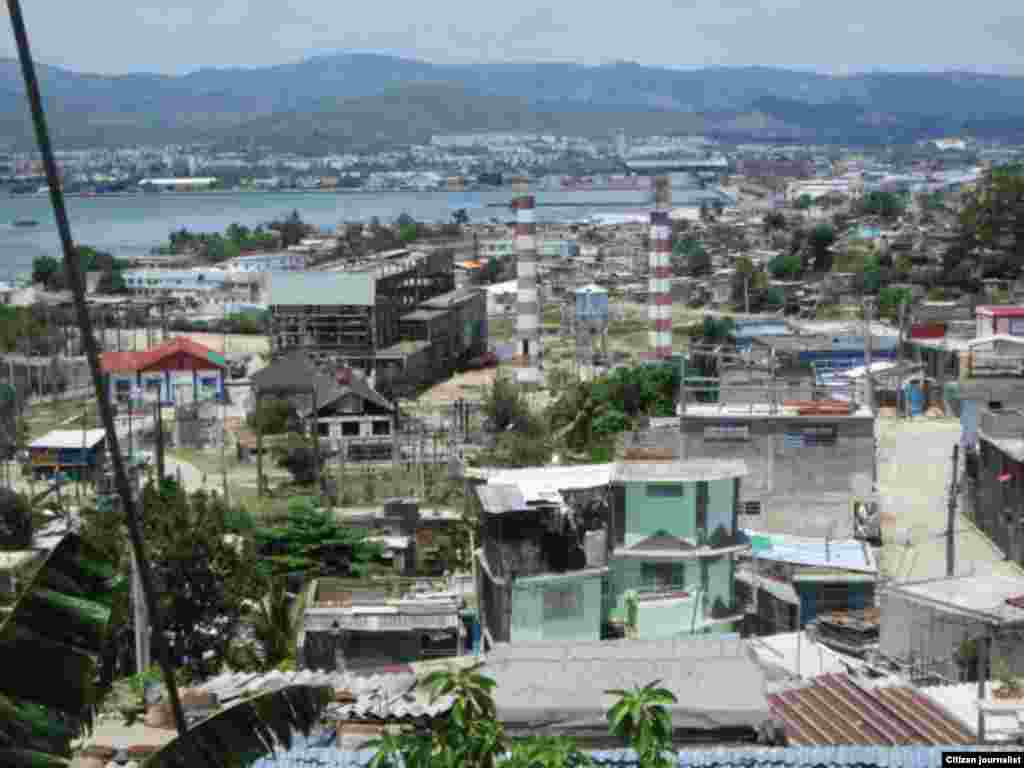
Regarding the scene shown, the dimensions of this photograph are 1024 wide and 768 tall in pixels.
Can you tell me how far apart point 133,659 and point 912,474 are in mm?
4853

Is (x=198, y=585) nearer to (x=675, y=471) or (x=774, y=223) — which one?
(x=675, y=471)

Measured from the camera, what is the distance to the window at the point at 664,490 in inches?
189

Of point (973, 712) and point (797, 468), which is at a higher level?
point (973, 712)

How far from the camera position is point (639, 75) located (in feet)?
591


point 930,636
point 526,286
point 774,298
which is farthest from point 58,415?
point 774,298

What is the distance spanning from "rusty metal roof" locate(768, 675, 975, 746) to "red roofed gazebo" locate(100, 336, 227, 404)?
1020 cm

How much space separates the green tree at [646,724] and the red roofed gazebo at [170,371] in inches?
440

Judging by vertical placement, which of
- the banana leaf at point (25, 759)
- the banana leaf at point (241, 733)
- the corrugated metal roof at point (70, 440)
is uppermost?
the banana leaf at point (25, 759)

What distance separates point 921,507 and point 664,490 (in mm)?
3018

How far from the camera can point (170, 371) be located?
1312 centimetres

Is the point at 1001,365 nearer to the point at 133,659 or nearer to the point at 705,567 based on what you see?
the point at 705,567

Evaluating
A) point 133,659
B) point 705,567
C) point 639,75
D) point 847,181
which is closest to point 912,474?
point 705,567

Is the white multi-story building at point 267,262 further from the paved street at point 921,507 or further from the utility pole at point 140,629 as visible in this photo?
the utility pole at point 140,629

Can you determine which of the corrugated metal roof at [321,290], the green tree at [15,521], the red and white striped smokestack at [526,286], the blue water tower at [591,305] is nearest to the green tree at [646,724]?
the green tree at [15,521]
